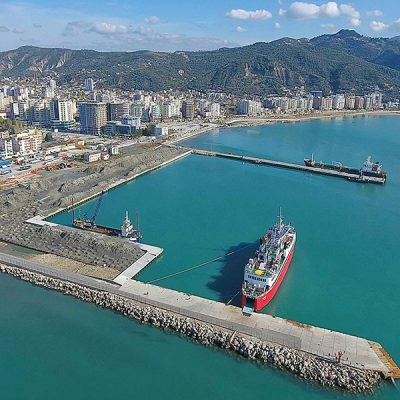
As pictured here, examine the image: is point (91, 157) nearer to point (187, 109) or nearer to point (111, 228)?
point (111, 228)

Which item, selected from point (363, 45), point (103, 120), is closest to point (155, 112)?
point (103, 120)

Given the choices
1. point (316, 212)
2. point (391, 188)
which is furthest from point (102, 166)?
point (391, 188)

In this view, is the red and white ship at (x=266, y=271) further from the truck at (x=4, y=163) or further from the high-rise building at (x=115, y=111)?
the high-rise building at (x=115, y=111)

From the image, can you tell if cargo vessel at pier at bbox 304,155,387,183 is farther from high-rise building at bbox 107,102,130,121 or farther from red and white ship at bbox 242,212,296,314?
high-rise building at bbox 107,102,130,121

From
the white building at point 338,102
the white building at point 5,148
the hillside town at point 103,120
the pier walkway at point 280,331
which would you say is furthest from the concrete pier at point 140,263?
the white building at point 338,102

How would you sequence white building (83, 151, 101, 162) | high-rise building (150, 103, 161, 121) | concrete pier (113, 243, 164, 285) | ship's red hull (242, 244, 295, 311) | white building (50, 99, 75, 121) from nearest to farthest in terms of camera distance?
ship's red hull (242, 244, 295, 311) → concrete pier (113, 243, 164, 285) → white building (83, 151, 101, 162) → white building (50, 99, 75, 121) → high-rise building (150, 103, 161, 121)

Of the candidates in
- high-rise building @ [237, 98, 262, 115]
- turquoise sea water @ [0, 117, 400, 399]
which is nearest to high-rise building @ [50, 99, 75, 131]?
turquoise sea water @ [0, 117, 400, 399]
